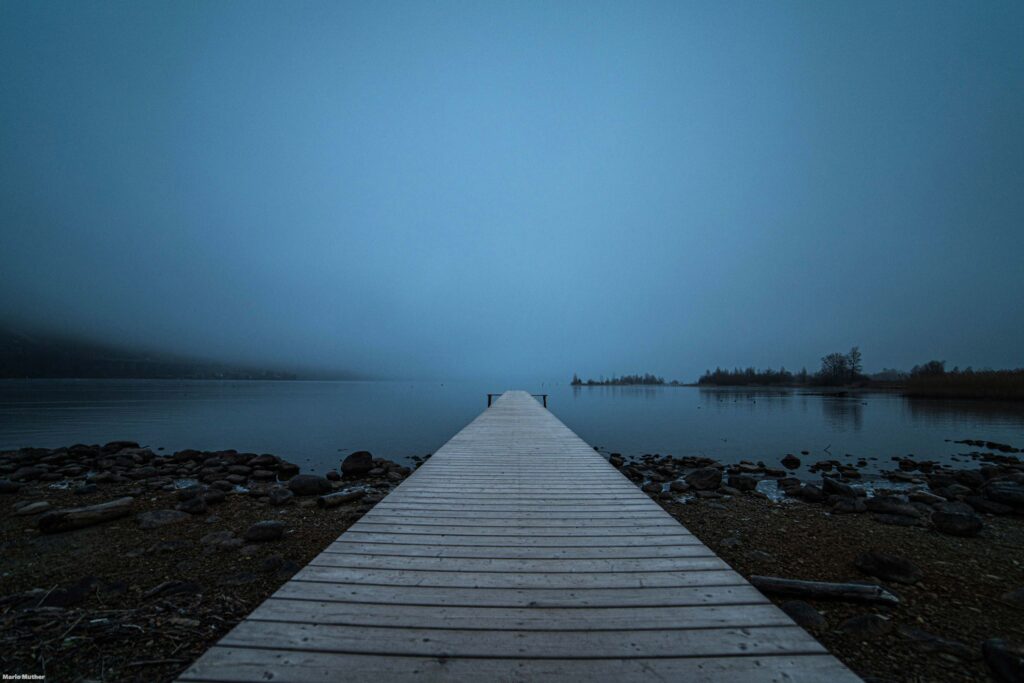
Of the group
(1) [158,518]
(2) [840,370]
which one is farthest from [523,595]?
(2) [840,370]

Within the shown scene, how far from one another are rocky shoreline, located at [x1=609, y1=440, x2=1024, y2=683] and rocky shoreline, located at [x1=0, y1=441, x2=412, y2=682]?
6055mm

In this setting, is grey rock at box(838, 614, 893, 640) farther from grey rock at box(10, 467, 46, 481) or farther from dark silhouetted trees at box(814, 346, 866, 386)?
dark silhouetted trees at box(814, 346, 866, 386)

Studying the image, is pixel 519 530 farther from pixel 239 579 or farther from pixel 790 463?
pixel 790 463

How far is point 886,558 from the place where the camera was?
203 inches

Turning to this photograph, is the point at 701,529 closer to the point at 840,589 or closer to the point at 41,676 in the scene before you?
the point at 840,589

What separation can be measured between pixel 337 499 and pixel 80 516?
13.5ft

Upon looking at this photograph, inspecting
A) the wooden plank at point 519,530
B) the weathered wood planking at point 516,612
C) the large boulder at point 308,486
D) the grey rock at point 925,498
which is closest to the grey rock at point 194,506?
the large boulder at point 308,486

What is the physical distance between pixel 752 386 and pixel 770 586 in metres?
111

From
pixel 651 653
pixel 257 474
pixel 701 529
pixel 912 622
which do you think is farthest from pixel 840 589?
pixel 257 474

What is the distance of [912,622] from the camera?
4.03 m

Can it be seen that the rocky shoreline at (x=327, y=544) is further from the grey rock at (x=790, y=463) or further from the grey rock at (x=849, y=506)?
the grey rock at (x=790, y=463)

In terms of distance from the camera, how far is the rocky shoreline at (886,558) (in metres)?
3.60

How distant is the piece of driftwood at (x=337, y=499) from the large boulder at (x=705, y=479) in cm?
811

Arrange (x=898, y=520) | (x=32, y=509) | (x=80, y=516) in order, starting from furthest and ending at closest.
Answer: (x=32, y=509) < (x=898, y=520) < (x=80, y=516)
